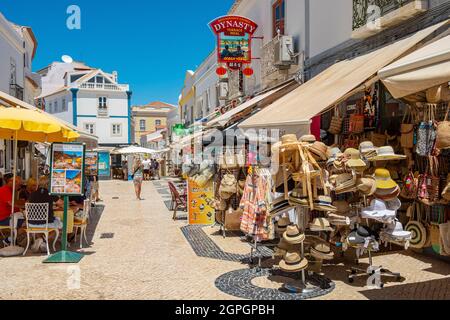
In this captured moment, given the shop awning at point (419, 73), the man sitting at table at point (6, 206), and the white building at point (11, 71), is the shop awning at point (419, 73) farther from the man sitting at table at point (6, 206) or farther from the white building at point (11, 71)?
the white building at point (11, 71)

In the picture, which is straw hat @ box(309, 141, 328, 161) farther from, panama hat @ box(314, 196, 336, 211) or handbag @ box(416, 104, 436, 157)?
handbag @ box(416, 104, 436, 157)

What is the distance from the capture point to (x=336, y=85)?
7340mm

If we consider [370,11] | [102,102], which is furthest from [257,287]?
[102,102]

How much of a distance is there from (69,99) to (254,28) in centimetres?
2962

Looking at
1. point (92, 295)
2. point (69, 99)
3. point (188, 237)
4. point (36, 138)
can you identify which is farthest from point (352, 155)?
point (69, 99)

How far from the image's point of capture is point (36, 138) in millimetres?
10609

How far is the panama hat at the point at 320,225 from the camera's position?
222 inches

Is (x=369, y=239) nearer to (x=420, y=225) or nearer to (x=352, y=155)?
(x=420, y=225)

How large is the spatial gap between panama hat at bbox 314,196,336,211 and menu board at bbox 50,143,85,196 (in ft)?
14.7

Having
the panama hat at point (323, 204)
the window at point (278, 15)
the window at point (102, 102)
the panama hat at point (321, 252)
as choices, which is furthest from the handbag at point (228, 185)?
the window at point (102, 102)

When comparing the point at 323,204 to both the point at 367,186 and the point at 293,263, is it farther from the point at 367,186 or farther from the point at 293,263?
the point at 293,263

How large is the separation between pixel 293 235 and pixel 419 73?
2574 millimetres

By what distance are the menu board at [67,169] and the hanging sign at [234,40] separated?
8598mm
